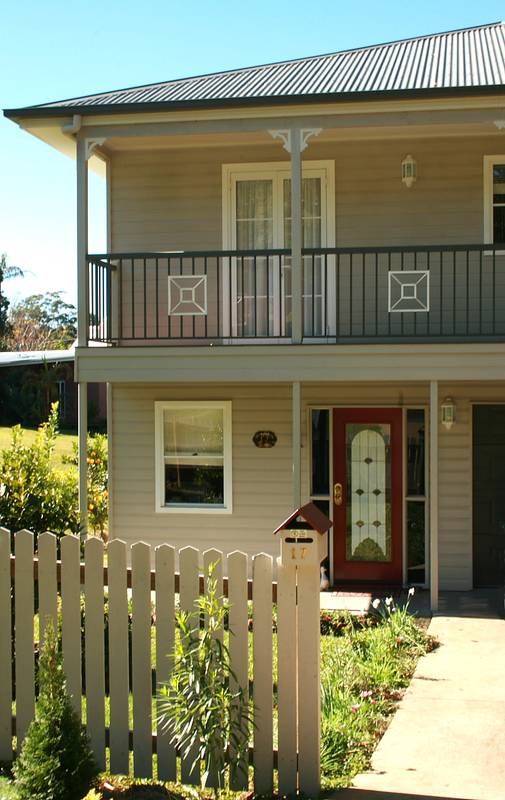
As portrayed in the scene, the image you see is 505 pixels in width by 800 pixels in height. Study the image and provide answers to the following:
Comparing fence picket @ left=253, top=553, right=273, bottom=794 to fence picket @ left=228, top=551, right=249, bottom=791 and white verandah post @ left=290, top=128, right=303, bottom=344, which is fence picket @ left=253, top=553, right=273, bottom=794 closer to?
fence picket @ left=228, top=551, right=249, bottom=791

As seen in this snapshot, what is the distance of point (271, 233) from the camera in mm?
12555

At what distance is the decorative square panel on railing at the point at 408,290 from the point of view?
11188 mm

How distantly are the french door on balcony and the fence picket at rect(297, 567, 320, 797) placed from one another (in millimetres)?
7473

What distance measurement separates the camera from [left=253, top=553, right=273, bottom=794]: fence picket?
5.05m

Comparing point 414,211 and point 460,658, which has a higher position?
point 414,211

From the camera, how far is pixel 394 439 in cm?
1237

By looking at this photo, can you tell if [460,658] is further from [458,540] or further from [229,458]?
[229,458]

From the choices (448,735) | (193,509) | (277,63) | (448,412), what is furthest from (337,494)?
(277,63)

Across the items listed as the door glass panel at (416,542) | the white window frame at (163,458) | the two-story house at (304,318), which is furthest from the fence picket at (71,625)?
the door glass panel at (416,542)

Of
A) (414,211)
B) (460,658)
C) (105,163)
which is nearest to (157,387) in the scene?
(105,163)

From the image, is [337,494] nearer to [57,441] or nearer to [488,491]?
[488,491]

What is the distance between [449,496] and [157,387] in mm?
4100

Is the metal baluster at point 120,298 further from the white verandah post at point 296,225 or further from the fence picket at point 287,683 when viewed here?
the fence picket at point 287,683

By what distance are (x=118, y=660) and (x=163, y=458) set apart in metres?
7.45
